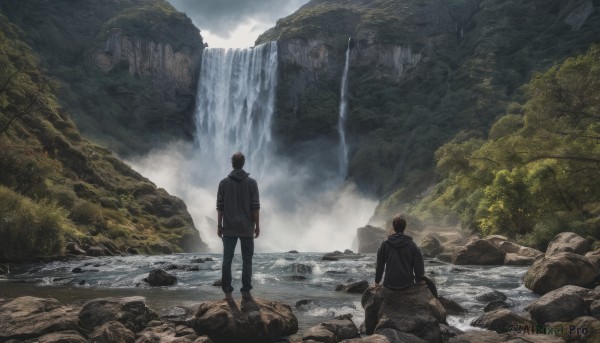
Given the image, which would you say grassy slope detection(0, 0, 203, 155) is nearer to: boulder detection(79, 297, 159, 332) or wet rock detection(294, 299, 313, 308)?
wet rock detection(294, 299, 313, 308)

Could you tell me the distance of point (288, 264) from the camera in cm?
3147

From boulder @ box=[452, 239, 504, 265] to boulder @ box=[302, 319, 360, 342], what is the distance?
2192 centimetres

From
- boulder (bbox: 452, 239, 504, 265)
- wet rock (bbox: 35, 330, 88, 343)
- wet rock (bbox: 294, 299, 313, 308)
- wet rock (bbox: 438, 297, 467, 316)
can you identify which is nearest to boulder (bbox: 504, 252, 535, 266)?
boulder (bbox: 452, 239, 504, 265)

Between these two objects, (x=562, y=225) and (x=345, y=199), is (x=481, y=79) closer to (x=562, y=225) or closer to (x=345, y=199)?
(x=345, y=199)

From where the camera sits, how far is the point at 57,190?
50.4 metres

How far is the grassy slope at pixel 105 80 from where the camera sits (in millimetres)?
114125

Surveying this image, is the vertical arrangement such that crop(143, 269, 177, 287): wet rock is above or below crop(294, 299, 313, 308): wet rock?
above


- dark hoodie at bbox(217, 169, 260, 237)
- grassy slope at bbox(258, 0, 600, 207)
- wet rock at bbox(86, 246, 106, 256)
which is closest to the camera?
dark hoodie at bbox(217, 169, 260, 237)

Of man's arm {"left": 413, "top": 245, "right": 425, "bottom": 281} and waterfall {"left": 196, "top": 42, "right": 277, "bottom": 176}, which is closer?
man's arm {"left": 413, "top": 245, "right": 425, "bottom": 281}

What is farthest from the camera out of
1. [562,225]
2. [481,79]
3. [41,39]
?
[41,39]

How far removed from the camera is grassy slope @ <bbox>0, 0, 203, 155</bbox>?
114125 mm

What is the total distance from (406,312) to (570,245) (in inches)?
677

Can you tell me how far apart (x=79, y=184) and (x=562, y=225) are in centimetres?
5768

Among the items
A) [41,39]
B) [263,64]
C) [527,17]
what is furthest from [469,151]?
[41,39]
